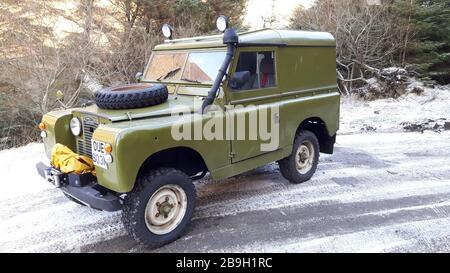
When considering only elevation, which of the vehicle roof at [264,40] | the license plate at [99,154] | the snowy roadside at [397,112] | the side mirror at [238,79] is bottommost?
the snowy roadside at [397,112]

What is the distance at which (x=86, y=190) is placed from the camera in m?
3.63

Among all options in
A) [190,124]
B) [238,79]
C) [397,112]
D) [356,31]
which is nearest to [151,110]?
[190,124]

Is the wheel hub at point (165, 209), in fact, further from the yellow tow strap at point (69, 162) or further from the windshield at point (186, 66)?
the windshield at point (186, 66)

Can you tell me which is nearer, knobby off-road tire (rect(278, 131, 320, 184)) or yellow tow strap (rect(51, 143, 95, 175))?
yellow tow strap (rect(51, 143, 95, 175))

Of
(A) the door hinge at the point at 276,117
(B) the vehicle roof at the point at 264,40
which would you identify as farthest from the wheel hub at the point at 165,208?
(B) the vehicle roof at the point at 264,40

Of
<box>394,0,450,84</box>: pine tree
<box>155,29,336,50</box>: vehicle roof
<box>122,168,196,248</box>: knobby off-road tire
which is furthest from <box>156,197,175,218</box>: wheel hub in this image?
<box>394,0,450,84</box>: pine tree

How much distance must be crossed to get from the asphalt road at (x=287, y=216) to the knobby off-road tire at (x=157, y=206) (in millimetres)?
168

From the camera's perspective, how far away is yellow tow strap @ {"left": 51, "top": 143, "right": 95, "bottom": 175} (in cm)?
374

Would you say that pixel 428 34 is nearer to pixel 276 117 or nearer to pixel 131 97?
pixel 276 117

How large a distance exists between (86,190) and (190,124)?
122 centimetres

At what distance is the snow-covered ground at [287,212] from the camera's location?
3850 millimetres

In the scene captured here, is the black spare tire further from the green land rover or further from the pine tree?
the pine tree

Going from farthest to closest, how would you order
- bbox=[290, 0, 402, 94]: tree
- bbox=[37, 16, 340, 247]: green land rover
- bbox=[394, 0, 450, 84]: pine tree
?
bbox=[394, 0, 450, 84]: pine tree < bbox=[290, 0, 402, 94]: tree < bbox=[37, 16, 340, 247]: green land rover

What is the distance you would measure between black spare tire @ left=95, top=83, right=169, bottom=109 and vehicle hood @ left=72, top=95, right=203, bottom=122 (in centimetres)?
5
